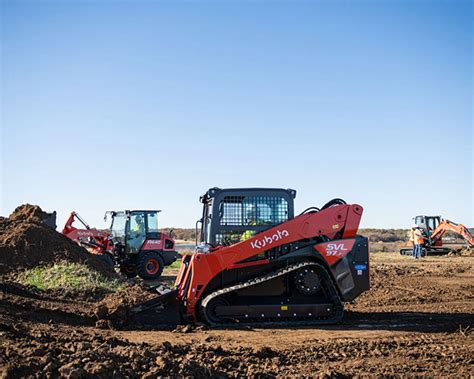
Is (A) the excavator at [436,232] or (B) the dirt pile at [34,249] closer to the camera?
(B) the dirt pile at [34,249]

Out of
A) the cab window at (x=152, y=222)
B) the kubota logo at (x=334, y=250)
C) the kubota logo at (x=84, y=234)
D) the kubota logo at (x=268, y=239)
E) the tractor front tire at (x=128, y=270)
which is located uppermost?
the cab window at (x=152, y=222)

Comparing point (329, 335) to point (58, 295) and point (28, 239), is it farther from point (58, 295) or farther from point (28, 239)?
point (28, 239)

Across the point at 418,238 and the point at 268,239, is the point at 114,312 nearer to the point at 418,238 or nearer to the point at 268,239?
the point at 268,239

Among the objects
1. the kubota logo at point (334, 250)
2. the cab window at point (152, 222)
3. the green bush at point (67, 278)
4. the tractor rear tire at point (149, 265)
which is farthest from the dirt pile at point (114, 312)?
the cab window at point (152, 222)

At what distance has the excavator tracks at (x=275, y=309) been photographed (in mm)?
9352

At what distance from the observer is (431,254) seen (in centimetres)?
3098

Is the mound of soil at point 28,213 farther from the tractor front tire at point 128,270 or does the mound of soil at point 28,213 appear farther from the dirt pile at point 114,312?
the dirt pile at point 114,312

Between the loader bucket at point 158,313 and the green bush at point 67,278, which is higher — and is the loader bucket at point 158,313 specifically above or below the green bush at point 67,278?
below

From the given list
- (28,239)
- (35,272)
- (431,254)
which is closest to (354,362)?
(35,272)

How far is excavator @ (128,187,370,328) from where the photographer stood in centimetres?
945

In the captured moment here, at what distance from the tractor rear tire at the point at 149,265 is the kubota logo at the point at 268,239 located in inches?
404

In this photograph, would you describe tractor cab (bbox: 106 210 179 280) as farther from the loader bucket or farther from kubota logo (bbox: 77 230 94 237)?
the loader bucket

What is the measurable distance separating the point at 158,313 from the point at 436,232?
24.6 meters

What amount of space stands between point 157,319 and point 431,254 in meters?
24.7
